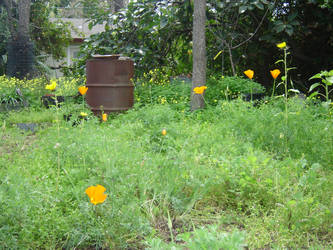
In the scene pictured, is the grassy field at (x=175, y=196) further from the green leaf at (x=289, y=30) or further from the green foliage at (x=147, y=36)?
the green foliage at (x=147, y=36)

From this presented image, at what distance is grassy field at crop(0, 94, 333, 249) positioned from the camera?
180cm

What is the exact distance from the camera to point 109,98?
18.5ft

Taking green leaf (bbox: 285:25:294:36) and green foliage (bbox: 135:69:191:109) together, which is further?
green foliage (bbox: 135:69:191:109)

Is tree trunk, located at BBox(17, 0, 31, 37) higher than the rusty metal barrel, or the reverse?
Answer: tree trunk, located at BBox(17, 0, 31, 37)

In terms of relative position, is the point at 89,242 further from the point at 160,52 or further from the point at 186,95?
the point at 160,52

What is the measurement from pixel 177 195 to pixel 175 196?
0.08 feet

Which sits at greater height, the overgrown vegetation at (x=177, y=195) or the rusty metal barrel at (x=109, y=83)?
the rusty metal barrel at (x=109, y=83)

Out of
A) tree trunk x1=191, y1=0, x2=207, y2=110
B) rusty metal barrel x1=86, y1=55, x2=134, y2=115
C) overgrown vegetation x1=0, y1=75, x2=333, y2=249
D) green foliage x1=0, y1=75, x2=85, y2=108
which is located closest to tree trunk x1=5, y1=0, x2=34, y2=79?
green foliage x1=0, y1=75, x2=85, y2=108

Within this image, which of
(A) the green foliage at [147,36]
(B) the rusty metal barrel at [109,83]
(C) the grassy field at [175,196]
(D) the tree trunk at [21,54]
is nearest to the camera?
(C) the grassy field at [175,196]

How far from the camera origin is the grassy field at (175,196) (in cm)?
180

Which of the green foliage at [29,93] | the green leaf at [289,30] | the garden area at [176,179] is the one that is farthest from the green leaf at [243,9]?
the green foliage at [29,93]

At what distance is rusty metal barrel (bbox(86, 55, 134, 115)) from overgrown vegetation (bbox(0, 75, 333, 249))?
6.71 ft

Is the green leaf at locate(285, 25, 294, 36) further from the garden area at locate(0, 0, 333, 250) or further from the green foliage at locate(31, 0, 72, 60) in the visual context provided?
the green foliage at locate(31, 0, 72, 60)

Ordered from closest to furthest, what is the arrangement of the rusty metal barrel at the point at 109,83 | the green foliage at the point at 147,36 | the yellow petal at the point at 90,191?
1. the yellow petal at the point at 90,191
2. the rusty metal barrel at the point at 109,83
3. the green foliage at the point at 147,36
